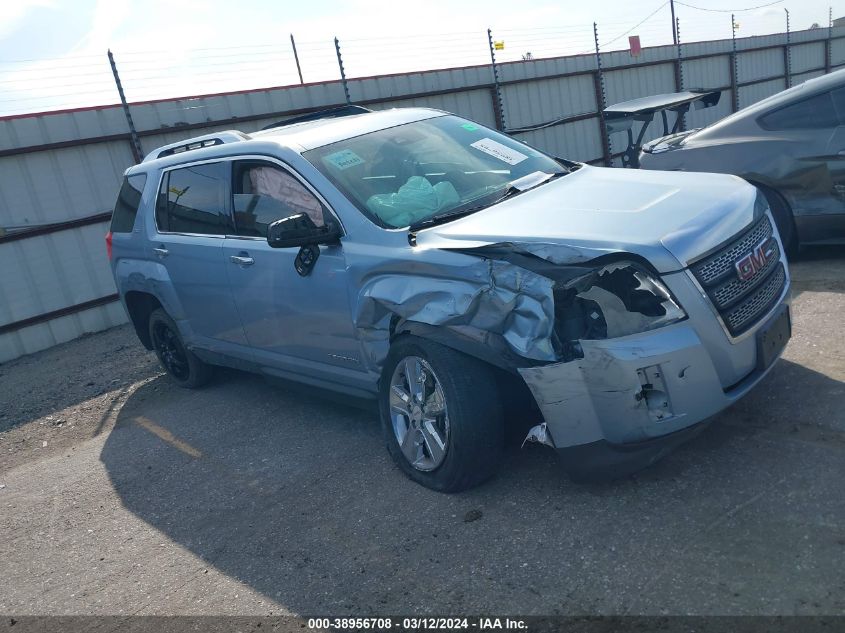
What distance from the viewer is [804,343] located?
4852 millimetres

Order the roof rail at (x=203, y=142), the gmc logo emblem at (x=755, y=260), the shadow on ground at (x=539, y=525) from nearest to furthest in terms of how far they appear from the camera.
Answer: the shadow on ground at (x=539, y=525) → the gmc logo emblem at (x=755, y=260) → the roof rail at (x=203, y=142)

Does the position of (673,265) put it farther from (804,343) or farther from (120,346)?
(120,346)

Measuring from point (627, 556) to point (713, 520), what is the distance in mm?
417

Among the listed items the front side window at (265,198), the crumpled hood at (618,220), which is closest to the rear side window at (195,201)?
the front side window at (265,198)

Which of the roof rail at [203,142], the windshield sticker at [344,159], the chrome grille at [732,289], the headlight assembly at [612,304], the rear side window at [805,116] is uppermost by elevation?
the roof rail at [203,142]

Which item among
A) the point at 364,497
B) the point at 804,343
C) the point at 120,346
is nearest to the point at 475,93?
the point at 120,346

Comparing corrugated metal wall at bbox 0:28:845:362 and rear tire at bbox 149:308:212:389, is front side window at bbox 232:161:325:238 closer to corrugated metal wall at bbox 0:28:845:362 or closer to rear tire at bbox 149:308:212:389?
rear tire at bbox 149:308:212:389

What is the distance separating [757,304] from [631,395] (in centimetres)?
90

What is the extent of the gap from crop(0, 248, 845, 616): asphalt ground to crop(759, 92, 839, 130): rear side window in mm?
1568

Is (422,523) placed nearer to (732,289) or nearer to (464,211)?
(464,211)

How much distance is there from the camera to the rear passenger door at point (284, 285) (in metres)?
4.35

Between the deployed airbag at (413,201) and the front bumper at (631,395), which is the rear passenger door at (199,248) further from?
the front bumper at (631,395)

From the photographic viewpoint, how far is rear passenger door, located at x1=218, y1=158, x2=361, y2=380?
14.3ft

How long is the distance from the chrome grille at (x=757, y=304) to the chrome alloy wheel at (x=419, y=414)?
134cm
